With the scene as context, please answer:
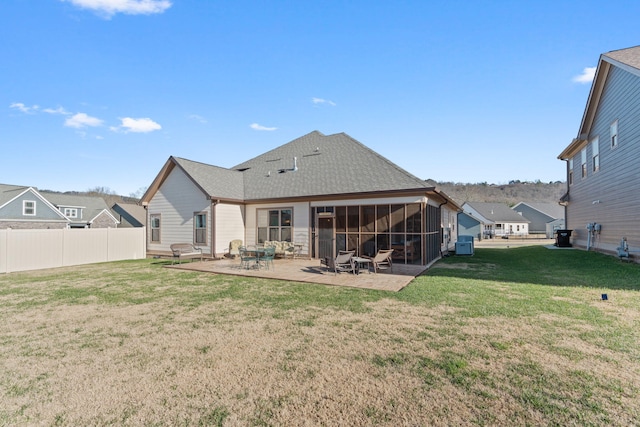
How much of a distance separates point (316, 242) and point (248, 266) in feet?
12.2

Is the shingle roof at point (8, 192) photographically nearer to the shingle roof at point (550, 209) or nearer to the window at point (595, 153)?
the window at point (595, 153)

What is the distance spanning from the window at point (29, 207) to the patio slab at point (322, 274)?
1107 inches

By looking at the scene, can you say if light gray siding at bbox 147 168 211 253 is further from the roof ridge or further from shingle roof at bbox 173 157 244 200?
the roof ridge

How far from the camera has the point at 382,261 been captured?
11.2 m

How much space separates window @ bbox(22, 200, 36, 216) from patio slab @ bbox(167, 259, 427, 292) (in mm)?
28117

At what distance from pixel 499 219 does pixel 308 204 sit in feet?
170

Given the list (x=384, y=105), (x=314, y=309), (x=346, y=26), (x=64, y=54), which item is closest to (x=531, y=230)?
(x=384, y=105)

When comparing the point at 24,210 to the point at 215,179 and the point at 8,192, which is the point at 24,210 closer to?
the point at 8,192

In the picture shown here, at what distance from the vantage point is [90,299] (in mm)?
7430

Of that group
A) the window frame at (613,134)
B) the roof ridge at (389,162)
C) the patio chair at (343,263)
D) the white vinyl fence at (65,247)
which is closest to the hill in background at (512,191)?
the window frame at (613,134)

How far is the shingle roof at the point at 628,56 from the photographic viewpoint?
12.0 m

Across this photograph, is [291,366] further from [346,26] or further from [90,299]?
[346,26]

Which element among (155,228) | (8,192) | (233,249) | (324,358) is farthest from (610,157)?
(8,192)

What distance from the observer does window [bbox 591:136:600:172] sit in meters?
15.4
